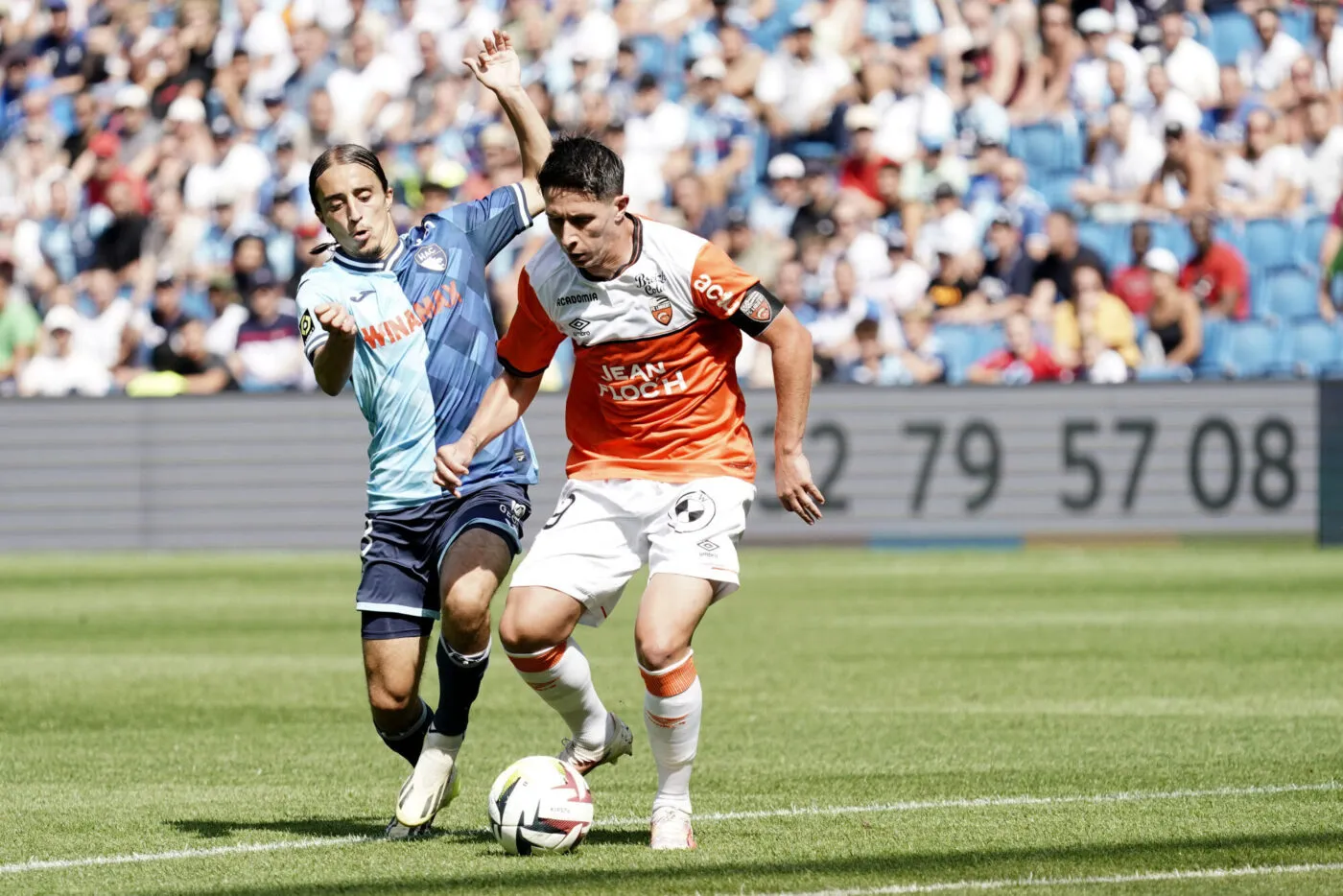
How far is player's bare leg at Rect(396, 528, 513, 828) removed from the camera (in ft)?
23.2

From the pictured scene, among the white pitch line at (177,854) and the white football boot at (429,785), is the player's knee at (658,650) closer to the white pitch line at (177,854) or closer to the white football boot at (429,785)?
the white football boot at (429,785)

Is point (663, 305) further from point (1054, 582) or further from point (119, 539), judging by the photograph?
point (119, 539)

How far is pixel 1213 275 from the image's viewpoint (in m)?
→ 21.8

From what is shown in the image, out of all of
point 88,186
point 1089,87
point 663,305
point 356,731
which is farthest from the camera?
point 88,186

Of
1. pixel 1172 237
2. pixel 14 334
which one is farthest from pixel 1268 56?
pixel 14 334

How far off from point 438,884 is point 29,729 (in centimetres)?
456

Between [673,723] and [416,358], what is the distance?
160cm

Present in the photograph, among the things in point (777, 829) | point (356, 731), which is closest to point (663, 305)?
point (777, 829)

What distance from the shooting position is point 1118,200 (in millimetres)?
23156

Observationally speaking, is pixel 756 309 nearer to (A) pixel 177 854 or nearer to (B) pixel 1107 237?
(A) pixel 177 854

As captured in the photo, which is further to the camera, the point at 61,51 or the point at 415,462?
the point at 61,51

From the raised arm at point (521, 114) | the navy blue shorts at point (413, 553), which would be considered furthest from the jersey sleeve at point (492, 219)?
the navy blue shorts at point (413, 553)

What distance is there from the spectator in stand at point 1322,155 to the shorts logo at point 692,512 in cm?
1737

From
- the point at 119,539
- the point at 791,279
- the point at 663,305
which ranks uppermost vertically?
the point at 663,305
